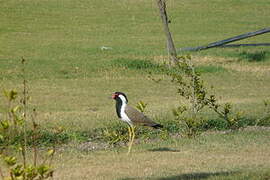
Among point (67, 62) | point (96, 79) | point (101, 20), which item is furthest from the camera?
point (101, 20)

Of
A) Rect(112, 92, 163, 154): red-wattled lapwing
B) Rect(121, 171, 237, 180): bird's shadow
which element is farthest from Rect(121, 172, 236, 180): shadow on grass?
Rect(112, 92, 163, 154): red-wattled lapwing

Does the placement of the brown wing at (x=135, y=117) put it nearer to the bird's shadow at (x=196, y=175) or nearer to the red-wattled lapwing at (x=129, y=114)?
the red-wattled lapwing at (x=129, y=114)

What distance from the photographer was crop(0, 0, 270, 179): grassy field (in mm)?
9250

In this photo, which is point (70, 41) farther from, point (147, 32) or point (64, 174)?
point (64, 174)

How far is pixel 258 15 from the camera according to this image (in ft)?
117

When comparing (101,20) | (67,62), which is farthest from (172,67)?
(101,20)

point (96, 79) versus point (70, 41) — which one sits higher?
point (70, 41)

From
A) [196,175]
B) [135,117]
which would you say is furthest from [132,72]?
[196,175]

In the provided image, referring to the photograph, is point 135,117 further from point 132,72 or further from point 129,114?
Result: point 132,72

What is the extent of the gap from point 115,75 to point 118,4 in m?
19.5

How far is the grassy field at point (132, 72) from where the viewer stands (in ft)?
30.3

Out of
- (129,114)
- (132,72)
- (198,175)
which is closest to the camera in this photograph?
(198,175)

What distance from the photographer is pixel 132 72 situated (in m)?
18.5

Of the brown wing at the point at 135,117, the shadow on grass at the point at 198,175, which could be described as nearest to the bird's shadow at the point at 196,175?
the shadow on grass at the point at 198,175
